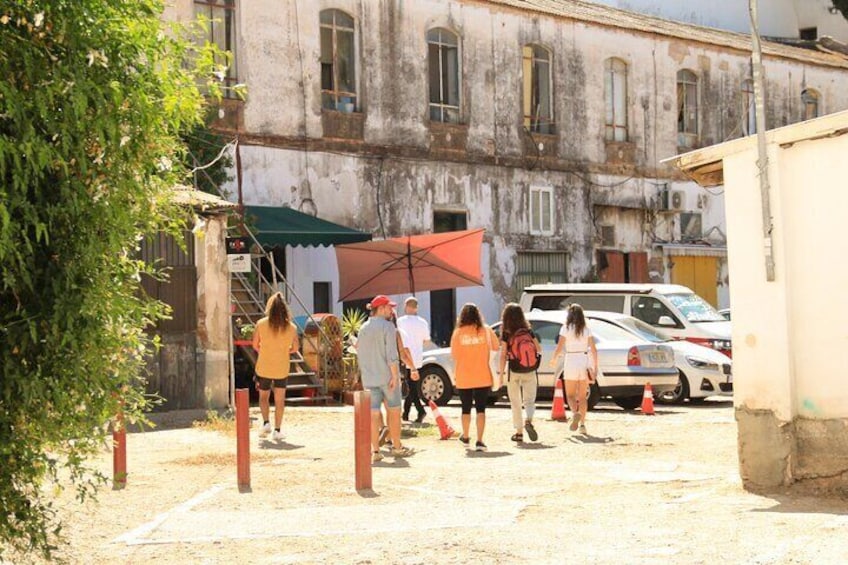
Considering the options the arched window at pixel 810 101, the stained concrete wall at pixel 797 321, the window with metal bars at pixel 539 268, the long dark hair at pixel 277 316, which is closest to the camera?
the stained concrete wall at pixel 797 321

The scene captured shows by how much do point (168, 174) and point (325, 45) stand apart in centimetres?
2197

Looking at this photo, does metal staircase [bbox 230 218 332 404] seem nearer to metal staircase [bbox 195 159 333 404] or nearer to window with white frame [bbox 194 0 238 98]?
metal staircase [bbox 195 159 333 404]

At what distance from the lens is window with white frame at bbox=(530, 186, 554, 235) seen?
3431 centimetres

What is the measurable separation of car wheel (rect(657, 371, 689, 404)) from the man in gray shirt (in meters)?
8.16

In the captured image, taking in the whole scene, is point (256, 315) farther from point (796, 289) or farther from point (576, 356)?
point (796, 289)

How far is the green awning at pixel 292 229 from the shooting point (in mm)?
26344

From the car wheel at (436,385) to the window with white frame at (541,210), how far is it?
38.0 ft

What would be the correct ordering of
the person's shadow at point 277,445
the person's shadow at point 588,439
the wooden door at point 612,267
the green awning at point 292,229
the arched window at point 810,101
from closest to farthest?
the person's shadow at point 277,445
the person's shadow at point 588,439
the green awning at point 292,229
the wooden door at point 612,267
the arched window at point 810,101

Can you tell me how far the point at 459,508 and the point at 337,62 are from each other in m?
19.6

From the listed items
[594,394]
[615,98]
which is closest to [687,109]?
[615,98]

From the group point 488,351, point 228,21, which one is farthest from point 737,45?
point 488,351

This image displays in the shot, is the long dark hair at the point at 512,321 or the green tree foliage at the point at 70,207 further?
the long dark hair at the point at 512,321

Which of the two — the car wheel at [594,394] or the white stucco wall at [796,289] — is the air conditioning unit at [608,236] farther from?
the white stucco wall at [796,289]

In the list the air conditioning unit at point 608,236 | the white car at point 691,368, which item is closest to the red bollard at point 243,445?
the white car at point 691,368
